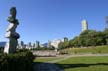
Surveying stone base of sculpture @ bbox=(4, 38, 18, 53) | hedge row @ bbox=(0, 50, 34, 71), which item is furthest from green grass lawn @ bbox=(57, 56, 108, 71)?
hedge row @ bbox=(0, 50, 34, 71)

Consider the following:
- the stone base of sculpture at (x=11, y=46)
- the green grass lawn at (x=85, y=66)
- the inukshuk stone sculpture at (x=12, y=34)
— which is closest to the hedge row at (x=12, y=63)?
the stone base of sculpture at (x=11, y=46)

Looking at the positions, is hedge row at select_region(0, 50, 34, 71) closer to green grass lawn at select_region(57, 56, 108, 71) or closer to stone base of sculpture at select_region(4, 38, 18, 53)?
stone base of sculpture at select_region(4, 38, 18, 53)

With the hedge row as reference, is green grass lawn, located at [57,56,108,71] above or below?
below

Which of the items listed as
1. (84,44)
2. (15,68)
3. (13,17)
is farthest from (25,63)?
(84,44)

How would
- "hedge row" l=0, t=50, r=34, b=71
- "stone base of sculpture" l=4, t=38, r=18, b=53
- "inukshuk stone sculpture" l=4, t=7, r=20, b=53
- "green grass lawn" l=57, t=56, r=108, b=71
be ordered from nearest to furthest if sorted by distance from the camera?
"hedge row" l=0, t=50, r=34, b=71 → "green grass lawn" l=57, t=56, r=108, b=71 → "stone base of sculpture" l=4, t=38, r=18, b=53 → "inukshuk stone sculpture" l=4, t=7, r=20, b=53

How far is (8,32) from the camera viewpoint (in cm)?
1744

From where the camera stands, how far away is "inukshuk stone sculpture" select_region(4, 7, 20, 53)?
17.0 m

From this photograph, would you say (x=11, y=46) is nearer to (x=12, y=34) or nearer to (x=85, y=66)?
(x=12, y=34)

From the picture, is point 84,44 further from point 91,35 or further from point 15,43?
point 15,43

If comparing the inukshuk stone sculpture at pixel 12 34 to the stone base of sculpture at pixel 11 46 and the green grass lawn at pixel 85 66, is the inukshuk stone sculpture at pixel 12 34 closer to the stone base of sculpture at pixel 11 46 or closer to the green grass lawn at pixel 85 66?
the stone base of sculpture at pixel 11 46

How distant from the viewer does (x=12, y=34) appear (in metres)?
17.3

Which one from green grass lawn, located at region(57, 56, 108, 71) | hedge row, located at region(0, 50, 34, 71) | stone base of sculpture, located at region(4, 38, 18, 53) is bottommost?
green grass lawn, located at region(57, 56, 108, 71)

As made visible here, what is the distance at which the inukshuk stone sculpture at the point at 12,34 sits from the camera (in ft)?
55.9

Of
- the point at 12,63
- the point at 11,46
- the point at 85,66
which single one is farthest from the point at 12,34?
Result: the point at 85,66
